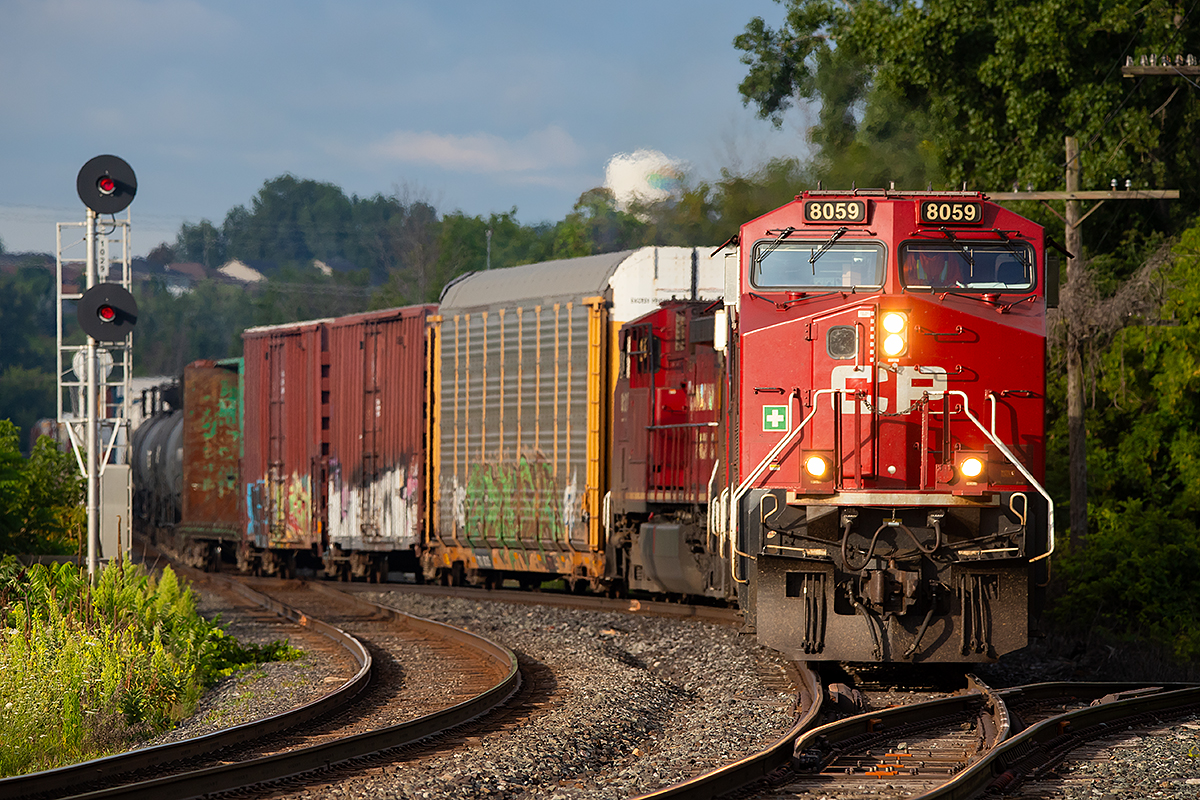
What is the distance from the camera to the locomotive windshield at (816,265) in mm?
10852

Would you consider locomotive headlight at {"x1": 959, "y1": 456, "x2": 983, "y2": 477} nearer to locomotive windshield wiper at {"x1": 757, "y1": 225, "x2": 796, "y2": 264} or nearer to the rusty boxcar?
locomotive windshield wiper at {"x1": 757, "y1": 225, "x2": 796, "y2": 264}

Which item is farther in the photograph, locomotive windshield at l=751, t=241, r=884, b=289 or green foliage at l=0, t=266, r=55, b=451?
green foliage at l=0, t=266, r=55, b=451

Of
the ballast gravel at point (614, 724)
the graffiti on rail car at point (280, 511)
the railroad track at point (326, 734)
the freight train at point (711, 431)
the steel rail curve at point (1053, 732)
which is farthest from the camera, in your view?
the graffiti on rail car at point (280, 511)

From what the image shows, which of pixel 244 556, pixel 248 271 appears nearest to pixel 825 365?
pixel 244 556

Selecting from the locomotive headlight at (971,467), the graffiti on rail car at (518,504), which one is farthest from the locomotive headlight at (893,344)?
the graffiti on rail car at (518,504)

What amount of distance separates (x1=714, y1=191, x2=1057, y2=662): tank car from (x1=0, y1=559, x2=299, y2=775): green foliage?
4970mm

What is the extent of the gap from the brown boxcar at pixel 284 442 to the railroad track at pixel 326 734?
8940mm

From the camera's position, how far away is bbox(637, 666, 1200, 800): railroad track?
732 cm

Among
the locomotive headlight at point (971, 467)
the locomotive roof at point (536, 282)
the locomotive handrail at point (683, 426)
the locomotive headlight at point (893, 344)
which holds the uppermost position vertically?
the locomotive roof at point (536, 282)

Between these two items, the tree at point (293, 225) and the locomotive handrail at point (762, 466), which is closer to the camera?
the locomotive handrail at point (762, 466)

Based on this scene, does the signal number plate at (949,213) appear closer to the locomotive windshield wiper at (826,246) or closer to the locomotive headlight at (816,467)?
the locomotive windshield wiper at (826,246)

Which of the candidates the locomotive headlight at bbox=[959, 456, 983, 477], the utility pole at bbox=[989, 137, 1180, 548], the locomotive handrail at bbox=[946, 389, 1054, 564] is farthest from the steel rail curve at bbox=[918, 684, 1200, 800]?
the utility pole at bbox=[989, 137, 1180, 548]

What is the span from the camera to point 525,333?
64.7 ft

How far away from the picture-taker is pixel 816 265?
10930 millimetres
